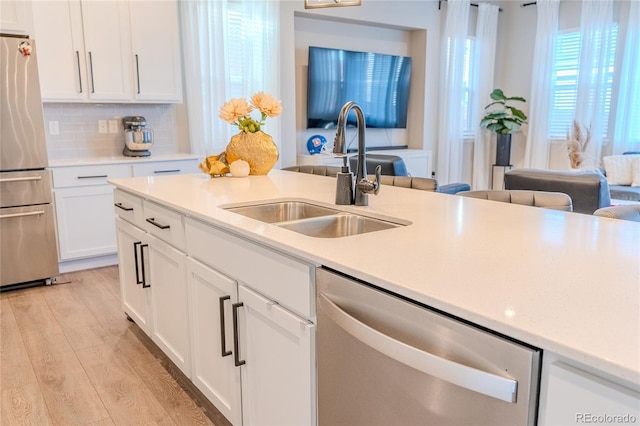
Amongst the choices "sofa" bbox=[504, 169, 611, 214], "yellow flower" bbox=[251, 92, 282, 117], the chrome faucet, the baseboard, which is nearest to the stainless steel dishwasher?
the chrome faucet

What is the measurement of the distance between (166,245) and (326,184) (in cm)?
87

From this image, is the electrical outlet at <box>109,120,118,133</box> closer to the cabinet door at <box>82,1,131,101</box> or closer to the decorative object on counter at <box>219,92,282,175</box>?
the cabinet door at <box>82,1,131,101</box>

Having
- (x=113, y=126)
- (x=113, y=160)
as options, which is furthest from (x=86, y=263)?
(x=113, y=126)

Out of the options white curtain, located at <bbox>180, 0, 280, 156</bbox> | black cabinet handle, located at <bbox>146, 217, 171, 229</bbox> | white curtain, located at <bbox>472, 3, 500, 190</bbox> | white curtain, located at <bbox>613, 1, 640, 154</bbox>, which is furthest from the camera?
white curtain, located at <bbox>472, 3, 500, 190</bbox>

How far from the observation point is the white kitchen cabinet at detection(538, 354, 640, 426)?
72cm

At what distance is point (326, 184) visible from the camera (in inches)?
104

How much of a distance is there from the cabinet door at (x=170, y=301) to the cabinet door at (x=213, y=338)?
0.08 m

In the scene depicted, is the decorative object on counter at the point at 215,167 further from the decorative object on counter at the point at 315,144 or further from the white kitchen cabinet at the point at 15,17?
the decorative object on counter at the point at 315,144

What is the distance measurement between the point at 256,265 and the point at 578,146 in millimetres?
5954

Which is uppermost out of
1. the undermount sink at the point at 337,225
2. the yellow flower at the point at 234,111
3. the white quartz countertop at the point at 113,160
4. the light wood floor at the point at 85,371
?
the yellow flower at the point at 234,111

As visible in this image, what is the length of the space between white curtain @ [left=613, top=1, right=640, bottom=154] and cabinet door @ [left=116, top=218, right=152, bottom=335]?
19.2 feet

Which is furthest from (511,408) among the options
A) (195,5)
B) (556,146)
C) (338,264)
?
(556,146)

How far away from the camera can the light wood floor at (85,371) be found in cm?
217

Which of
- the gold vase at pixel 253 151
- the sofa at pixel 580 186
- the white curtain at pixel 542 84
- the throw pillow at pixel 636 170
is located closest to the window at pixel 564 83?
the white curtain at pixel 542 84
